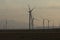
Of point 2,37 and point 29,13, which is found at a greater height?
point 29,13

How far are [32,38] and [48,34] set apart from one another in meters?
2.53

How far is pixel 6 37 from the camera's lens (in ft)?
103

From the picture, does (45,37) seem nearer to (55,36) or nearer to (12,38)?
(55,36)

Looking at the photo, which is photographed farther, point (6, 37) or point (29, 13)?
point (29, 13)

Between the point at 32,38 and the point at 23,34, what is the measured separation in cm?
163

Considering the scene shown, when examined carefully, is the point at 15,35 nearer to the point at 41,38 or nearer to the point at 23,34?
the point at 23,34

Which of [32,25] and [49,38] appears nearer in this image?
[49,38]

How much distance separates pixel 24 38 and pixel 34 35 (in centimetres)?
152

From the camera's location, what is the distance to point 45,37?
30.7 meters

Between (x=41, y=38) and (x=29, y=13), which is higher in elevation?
(x=29, y=13)

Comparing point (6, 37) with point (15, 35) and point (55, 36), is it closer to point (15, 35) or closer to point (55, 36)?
point (15, 35)

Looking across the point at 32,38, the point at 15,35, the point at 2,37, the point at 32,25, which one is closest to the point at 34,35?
the point at 32,38

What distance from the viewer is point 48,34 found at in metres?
31.2

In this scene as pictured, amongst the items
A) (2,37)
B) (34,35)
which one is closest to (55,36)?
(34,35)
